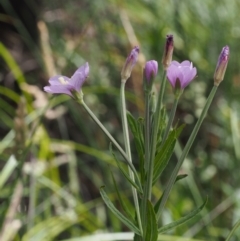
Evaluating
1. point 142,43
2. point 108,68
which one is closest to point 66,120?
point 108,68

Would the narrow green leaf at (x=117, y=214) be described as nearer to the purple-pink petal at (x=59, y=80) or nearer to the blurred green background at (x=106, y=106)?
the purple-pink petal at (x=59, y=80)

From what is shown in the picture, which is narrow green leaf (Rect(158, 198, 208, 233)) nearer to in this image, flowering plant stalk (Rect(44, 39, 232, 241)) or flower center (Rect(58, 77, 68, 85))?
flowering plant stalk (Rect(44, 39, 232, 241))

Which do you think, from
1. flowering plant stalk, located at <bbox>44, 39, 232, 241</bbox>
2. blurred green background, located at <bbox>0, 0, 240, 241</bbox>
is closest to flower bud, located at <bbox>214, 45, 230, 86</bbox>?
flowering plant stalk, located at <bbox>44, 39, 232, 241</bbox>

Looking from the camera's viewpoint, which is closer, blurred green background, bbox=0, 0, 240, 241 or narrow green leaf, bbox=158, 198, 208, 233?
narrow green leaf, bbox=158, 198, 208, 233

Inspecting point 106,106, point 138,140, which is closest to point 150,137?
point 138,140

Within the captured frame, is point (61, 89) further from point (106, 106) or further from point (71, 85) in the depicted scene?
point (106, 106)

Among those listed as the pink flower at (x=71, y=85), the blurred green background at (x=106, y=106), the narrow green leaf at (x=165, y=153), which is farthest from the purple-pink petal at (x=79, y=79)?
the blurred green background at (x=106, y=106)
